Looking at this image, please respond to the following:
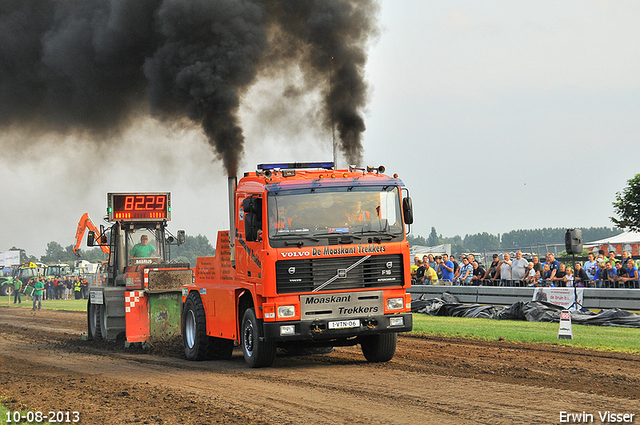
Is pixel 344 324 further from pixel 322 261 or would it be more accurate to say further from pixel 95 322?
pixel 95 322

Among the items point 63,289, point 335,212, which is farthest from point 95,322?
point 63,289

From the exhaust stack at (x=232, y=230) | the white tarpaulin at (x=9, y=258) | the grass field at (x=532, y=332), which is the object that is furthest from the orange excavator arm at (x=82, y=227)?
the white tarpaulin at (x=9, y=258)

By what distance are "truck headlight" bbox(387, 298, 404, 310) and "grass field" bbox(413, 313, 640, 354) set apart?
3792 mm

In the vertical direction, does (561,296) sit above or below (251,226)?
below

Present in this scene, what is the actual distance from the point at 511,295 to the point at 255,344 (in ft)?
35.0

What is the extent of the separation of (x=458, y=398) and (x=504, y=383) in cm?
118

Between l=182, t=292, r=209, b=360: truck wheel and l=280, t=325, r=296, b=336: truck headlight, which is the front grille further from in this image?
l=182, t=292, r=209, b=360: truck wheel

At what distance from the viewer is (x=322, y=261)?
10305 millimetres

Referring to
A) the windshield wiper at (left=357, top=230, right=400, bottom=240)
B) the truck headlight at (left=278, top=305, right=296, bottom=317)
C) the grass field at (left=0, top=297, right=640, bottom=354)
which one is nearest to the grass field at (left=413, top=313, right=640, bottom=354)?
the grass field at (left=0, top=297, right=640, bottom=354)

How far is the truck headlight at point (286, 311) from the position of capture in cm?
1015

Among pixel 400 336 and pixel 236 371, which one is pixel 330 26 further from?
pixel 236 371

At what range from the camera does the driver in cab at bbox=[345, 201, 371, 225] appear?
415 inches

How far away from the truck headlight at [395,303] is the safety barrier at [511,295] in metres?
7.89

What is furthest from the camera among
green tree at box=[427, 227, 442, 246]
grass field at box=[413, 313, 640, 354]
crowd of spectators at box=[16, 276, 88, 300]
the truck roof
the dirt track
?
green tree at box=[427, 227, 442, 246]
